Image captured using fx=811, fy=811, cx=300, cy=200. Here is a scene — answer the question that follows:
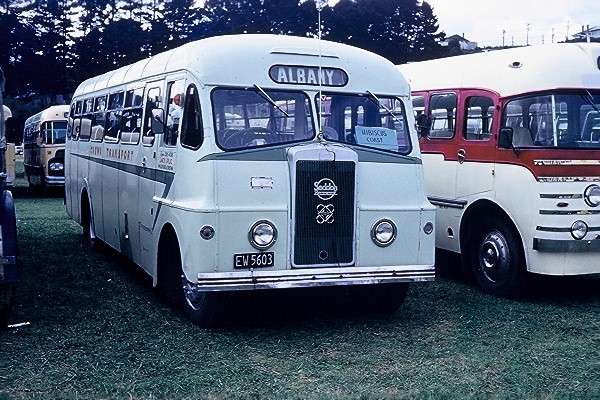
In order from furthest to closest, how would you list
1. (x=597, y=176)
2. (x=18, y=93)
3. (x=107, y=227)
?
(x=18, y=93)
(x=107, y=227)
(x=597, y=176)

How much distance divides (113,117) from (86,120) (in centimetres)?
221

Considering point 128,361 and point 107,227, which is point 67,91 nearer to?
point 107,227

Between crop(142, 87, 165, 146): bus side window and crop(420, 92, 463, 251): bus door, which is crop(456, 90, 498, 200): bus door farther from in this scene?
crop(142, 87, 165, 146): bus side window

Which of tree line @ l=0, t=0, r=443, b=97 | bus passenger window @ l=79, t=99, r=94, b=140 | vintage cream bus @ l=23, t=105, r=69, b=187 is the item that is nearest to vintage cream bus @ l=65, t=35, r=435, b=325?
bus passenger window @ l=79, t=99, r=94, b=140

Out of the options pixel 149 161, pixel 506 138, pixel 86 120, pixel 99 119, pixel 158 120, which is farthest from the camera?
pixel 86 120

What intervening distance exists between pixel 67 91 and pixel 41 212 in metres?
22.3

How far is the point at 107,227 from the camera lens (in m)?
11.4

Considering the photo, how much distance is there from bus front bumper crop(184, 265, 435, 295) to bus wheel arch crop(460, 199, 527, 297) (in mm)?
1794

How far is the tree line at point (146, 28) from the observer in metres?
37.7

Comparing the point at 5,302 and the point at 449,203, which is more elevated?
the point at 449,203

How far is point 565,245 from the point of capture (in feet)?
29.0

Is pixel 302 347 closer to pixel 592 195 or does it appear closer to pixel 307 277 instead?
pixel 307 277

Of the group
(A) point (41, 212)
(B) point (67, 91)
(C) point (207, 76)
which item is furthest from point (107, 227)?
(B) point (67, 91)

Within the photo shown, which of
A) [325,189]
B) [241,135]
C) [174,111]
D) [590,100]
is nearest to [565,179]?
[590,100]
